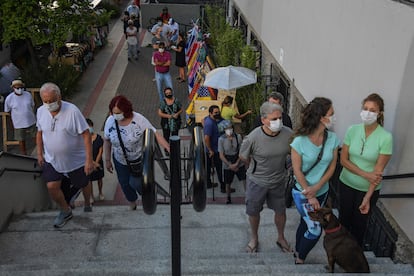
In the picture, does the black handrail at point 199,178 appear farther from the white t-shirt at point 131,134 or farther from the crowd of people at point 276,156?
the white t-shirt at point 131,134

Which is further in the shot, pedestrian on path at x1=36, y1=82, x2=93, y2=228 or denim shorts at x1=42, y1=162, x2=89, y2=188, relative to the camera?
denim shorts at x1=42, y1=162, x2=89, y2=188

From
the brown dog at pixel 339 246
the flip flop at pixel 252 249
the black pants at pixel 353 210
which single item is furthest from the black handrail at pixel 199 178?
the flip flop at pixel 252 249

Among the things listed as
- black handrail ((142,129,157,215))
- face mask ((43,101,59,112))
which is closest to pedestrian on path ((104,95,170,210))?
face mask ((43,101,59,112))

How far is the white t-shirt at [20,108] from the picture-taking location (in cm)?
897

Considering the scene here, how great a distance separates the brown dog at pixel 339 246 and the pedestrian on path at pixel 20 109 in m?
6.60

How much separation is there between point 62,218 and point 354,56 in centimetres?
385

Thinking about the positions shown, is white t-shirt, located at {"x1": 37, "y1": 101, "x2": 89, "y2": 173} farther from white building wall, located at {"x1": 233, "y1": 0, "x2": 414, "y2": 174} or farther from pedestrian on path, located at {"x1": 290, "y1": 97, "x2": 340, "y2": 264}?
white building wall, located at {"x1": 233, "y1": 0, "x2": 414, "y2": 174}

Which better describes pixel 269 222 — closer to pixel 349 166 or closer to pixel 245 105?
pixel 349 166

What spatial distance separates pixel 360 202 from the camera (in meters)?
4.32

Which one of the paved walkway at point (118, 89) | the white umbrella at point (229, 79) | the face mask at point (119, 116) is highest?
the face mask at point (119, 116)

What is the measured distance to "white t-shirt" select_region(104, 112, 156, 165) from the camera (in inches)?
203

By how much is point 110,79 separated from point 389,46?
11055 millimetres

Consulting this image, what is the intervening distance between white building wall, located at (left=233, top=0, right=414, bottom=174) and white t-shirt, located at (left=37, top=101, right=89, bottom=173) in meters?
3.07

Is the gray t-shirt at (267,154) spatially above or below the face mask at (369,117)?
below
